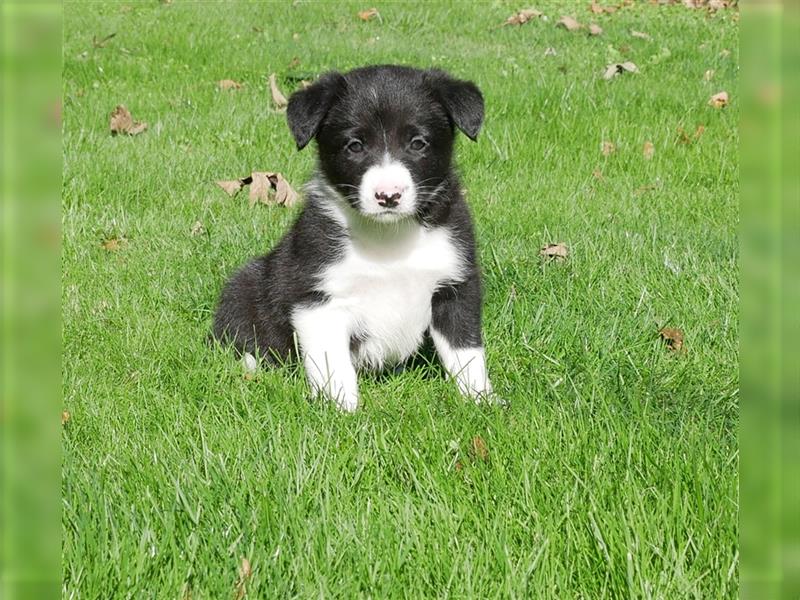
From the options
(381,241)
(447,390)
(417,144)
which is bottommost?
(447,390)

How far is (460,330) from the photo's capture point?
3359mm

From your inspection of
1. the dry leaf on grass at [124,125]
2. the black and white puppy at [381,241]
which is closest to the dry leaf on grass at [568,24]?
the dry leaf on grass at [124,125]

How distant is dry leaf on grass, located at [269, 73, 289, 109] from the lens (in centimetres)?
695

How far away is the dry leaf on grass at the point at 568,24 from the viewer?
31.1 feet

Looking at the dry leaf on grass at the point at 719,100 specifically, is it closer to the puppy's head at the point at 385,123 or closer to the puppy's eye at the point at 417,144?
the puppy's head at the point at 385,123

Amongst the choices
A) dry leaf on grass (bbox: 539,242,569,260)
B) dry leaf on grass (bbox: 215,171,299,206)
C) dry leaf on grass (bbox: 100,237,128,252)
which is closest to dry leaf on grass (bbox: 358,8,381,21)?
dry leaf on grass (bbox: 215,171,299,206)

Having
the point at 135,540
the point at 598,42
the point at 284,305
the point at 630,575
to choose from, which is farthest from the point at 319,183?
the point at 598,42

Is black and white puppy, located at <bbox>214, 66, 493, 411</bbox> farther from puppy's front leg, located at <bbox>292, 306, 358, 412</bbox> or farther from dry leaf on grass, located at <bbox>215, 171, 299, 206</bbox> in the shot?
dry leaf on grass, located at <bbox>215, 171, 299, 206</bbox>

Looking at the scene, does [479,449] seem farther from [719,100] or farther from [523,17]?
[523,17]

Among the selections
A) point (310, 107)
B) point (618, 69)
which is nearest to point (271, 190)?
point (310, 107)

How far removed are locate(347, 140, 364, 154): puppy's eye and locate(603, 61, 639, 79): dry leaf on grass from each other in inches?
188

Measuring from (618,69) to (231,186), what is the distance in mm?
3918
